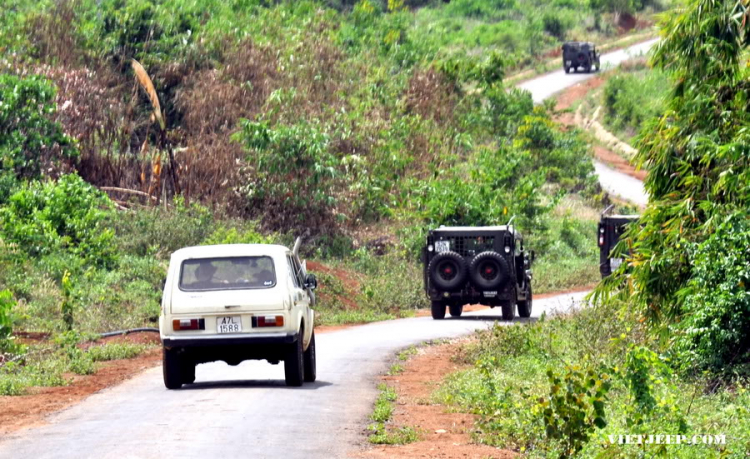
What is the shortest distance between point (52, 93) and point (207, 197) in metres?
6.04

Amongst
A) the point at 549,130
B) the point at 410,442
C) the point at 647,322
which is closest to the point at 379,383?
the point at 647,322

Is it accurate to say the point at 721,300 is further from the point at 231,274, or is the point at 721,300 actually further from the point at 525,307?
the point at 525,307

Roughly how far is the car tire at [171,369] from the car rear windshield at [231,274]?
0.89 metres

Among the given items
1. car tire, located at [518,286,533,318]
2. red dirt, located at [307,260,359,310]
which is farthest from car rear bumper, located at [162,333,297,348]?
red dirt, located at [307,260,359,310]

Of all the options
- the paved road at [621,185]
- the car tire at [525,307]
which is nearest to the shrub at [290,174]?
the car tire at [525,307]

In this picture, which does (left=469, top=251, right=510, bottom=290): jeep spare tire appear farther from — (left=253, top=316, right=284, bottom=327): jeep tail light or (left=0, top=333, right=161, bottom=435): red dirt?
(left=253, top=316, right=284, bottom=327): jeep tail light

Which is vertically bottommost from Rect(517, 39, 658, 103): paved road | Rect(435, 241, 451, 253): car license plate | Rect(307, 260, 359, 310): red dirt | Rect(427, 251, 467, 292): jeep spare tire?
Rect(307, 260, 359, 310): red dirt

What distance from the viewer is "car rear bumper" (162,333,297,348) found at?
1557 cm

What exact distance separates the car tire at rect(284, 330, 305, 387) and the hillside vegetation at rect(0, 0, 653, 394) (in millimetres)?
5905

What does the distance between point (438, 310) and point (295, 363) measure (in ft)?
46.2

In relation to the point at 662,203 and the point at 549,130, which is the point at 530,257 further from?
the point at 549,130

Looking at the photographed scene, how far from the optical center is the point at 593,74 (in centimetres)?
8238

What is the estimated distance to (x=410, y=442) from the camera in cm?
1220
